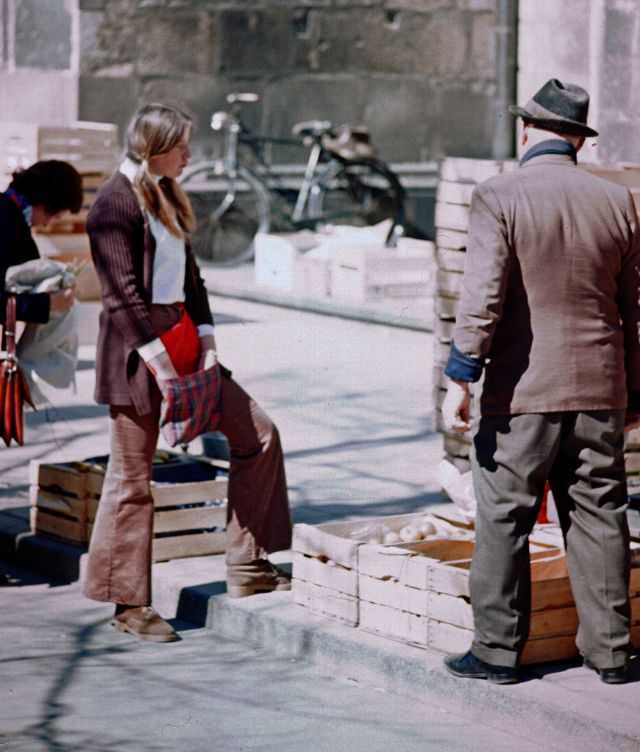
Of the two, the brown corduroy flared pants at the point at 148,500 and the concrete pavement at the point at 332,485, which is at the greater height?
the brown corduroy flared pants at the point at 148,500

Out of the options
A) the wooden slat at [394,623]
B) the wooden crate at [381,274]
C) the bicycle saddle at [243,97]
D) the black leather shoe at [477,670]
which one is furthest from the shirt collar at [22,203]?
the bicycle saddle at [243,97]

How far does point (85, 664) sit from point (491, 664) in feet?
5.23

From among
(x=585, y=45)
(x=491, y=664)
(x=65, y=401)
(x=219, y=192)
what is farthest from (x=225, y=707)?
(x=219, y=192)

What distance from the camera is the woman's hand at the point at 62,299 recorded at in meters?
7.83

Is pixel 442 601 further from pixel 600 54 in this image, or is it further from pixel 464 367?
pixel 600 54

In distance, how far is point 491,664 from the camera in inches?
236

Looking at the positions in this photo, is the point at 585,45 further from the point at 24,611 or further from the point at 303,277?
the point at 303,277

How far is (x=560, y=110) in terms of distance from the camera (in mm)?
5957

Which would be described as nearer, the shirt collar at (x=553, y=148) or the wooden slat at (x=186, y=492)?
the shirt collar at (x=553, y=148)

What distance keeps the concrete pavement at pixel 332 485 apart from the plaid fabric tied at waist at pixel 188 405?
0.75 m

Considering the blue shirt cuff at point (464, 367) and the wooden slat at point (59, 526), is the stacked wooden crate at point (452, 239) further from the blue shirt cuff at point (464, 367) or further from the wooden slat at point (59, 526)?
the blue shirt cuff at point (464, 367)

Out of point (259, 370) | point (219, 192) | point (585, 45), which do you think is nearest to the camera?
point (585, 45)

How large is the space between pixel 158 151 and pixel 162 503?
5.44ft

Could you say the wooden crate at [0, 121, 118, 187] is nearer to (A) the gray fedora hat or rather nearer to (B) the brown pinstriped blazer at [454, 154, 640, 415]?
(A) the gray fedora hat
